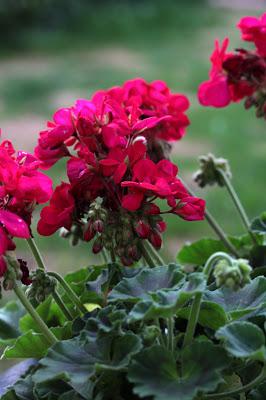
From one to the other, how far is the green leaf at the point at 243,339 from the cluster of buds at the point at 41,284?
0.66 ft

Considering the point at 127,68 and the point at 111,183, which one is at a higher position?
the point at 127,68

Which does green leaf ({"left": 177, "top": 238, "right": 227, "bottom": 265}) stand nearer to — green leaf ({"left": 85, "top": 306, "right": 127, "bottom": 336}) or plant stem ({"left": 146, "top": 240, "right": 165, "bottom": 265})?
plant stem ({"left": 146, "top": 240, "right": 165, "bottom": 265})

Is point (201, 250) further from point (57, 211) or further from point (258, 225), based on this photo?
point (57, 211)

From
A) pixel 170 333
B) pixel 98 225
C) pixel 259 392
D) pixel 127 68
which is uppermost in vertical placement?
pixel 127 68

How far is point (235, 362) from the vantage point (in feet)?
2.61

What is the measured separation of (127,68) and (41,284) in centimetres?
453

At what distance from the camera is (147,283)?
31.2 inches

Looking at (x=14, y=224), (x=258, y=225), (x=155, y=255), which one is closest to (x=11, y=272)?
(x=14, y=224)

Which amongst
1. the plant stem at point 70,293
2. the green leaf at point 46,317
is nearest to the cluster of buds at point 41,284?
the plant stem at point 70,293

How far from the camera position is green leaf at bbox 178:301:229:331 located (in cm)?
78

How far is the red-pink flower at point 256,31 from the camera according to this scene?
Answer: 104cm

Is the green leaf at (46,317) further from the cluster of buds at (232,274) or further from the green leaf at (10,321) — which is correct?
the cluster of buds at (232,274)

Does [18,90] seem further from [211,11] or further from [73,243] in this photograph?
[73,243]

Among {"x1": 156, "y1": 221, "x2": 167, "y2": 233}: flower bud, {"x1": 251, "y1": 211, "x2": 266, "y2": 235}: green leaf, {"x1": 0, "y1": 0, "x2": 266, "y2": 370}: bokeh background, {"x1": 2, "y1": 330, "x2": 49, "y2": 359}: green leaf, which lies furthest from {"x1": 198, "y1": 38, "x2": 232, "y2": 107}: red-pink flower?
{"x1": 0, "y1": 0, "x2": 266, "y2": 370}: bokeh background
